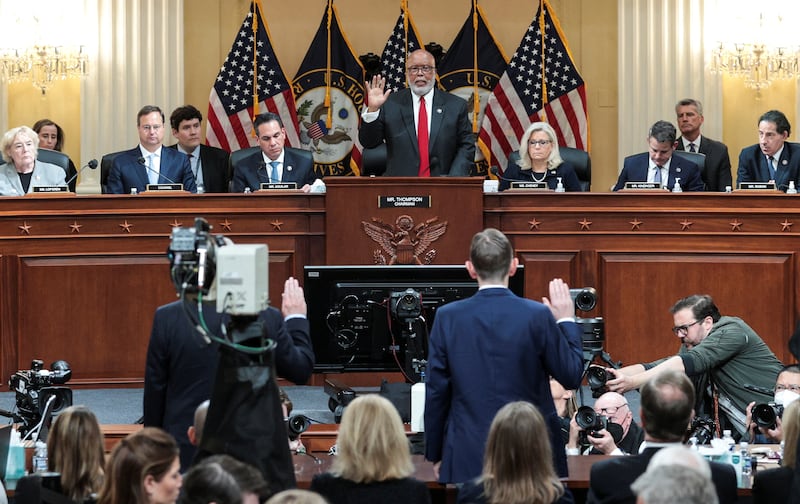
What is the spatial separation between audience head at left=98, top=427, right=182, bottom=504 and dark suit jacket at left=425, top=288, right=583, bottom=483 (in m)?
1.37

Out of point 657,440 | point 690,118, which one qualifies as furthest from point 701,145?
point 657,440

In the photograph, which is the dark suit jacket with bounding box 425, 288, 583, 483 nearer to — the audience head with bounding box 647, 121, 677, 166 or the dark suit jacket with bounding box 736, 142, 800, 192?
the audience head with bounding box 647, 121, 677, 166

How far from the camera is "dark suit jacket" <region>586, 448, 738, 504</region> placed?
4.98m

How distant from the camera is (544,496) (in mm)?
4805

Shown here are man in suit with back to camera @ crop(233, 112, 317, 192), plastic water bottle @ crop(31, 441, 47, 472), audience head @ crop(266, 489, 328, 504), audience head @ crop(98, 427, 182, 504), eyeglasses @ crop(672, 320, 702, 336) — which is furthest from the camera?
man in suit with back to camera @ crop(233, 112, 317, 192)

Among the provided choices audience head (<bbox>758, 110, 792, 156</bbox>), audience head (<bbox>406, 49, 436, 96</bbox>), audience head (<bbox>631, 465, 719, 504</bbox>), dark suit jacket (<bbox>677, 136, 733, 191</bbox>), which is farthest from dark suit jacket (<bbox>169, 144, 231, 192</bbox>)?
audience head (<bbox>631, 465, 719, 504</bbox>)

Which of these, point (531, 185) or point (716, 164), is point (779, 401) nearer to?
point (531, 185)

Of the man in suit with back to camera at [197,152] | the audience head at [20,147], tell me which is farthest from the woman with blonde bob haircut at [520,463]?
the man in suit with back to camera at [197,152]

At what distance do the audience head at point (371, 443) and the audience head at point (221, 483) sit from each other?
0.55 meters

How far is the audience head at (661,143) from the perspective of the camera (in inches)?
414

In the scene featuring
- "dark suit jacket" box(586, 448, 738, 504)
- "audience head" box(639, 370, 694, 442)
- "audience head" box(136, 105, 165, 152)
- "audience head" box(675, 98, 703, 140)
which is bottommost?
"dark suit jacket" box(586, 448, 738, 504)

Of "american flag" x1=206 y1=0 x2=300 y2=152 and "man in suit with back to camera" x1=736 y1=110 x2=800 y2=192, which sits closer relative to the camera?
"man in suit with back to camera" x1=736 y1=110 x2=800 y2=192

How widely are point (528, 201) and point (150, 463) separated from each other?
17.6 feet

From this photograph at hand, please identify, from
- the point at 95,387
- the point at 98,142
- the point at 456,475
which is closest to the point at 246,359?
the point at 456,475
